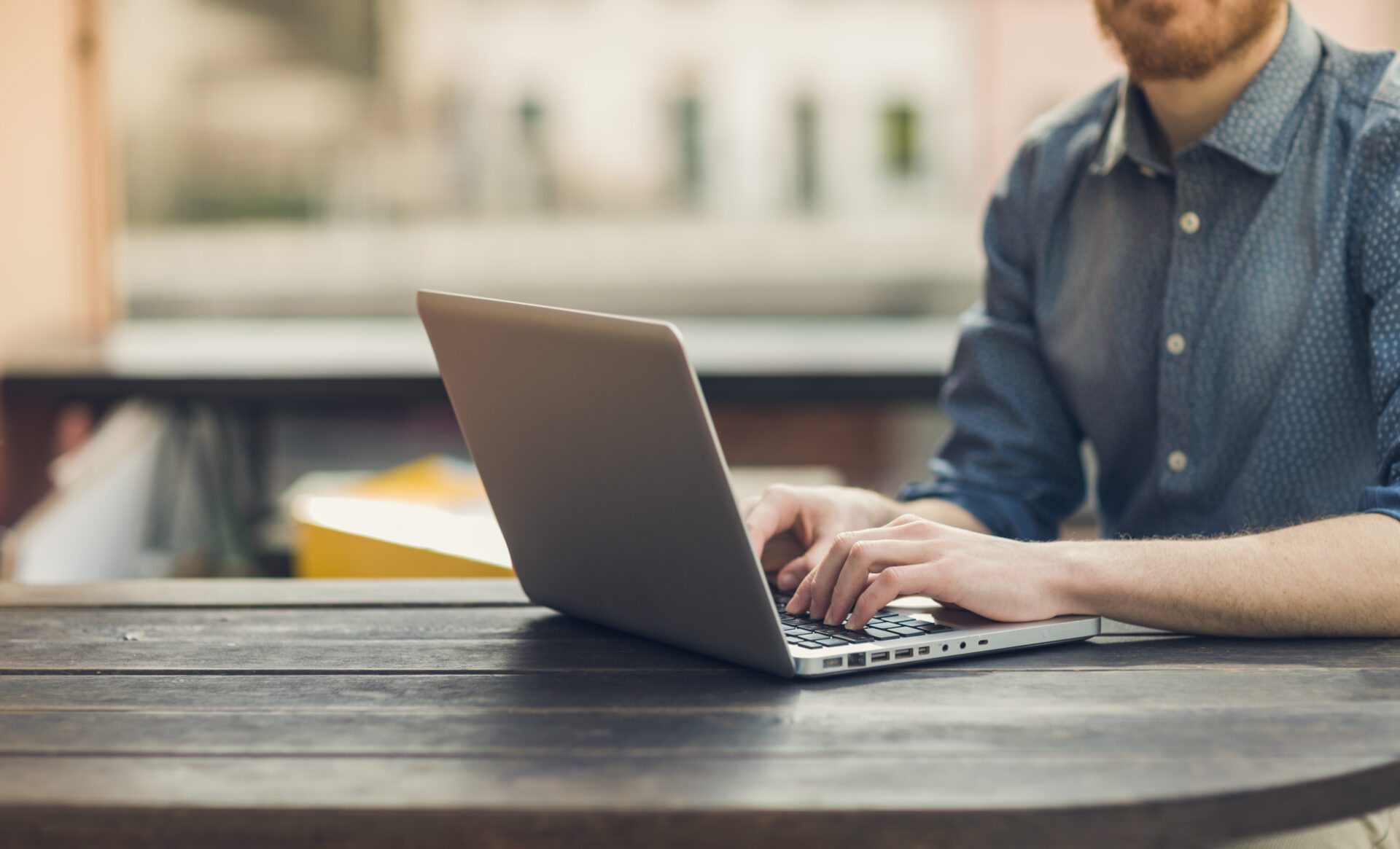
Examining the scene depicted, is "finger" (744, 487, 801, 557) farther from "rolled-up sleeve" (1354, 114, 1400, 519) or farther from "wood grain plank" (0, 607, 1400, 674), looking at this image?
"rolled-up sleeve" (1354, 114, 1400, 519)

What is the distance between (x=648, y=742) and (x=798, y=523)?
1.56ft

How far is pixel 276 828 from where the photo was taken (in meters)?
0.71

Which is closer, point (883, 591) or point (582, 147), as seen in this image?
point (883, 591)

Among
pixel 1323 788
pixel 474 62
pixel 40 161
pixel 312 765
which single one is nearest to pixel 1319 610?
pixel 1323 788

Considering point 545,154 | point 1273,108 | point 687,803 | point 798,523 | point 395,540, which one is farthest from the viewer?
point 545,154

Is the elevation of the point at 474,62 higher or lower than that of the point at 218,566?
higher

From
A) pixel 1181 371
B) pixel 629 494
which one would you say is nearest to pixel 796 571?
pixel 629 494

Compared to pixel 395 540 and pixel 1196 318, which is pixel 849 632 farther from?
pixel 395 540

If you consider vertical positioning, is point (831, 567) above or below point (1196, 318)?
below

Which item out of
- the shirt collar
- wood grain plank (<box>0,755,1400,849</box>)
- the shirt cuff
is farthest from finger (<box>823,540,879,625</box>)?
the shirt collar

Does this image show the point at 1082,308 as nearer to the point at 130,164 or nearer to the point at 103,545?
the point at 103,545

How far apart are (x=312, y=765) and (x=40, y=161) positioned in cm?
345

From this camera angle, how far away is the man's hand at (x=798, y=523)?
1.18m

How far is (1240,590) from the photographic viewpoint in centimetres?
104
